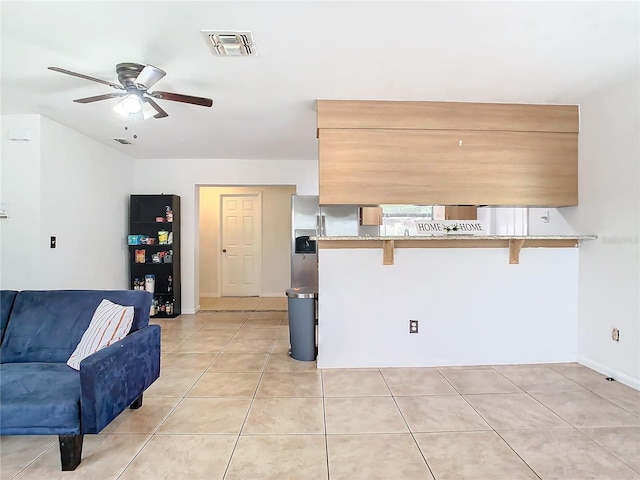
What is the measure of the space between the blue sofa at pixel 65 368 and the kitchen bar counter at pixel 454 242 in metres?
1.68

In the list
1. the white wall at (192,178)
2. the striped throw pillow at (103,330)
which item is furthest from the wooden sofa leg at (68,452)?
the white wall at (192,178)

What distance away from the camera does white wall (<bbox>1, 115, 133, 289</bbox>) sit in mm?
3822

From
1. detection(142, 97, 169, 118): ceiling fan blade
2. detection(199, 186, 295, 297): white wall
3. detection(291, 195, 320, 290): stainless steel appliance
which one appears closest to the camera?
detection(142, 97, 169, 118): ceiling fan blade

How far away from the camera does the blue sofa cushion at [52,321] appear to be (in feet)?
8.08

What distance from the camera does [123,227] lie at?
18.5 feet

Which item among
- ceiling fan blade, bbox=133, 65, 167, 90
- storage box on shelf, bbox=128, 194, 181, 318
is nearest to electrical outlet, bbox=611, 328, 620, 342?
ceiling fan blade, bbox=133, 65, 167, 90

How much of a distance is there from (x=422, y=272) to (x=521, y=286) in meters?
0.95

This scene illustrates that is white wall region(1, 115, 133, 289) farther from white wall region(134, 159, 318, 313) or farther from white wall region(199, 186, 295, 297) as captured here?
white wall region(199, 186, 295, 297)

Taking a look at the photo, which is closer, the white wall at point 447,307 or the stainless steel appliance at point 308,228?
the white wall at point 447,307

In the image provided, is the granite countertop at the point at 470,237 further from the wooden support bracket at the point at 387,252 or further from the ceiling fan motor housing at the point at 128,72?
the ceiling fan motor housing at the point at 128,72

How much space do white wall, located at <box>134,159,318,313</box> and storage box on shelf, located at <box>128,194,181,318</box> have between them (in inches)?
5.8

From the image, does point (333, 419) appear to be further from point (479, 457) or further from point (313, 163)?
point (313, 163)

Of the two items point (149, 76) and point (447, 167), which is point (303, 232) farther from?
point (149, 76)

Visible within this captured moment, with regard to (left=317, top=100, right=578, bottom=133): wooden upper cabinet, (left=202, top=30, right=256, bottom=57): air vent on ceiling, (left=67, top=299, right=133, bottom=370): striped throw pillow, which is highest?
(left=202, top=30, right=256, bottom=57): air vent on ceiling
